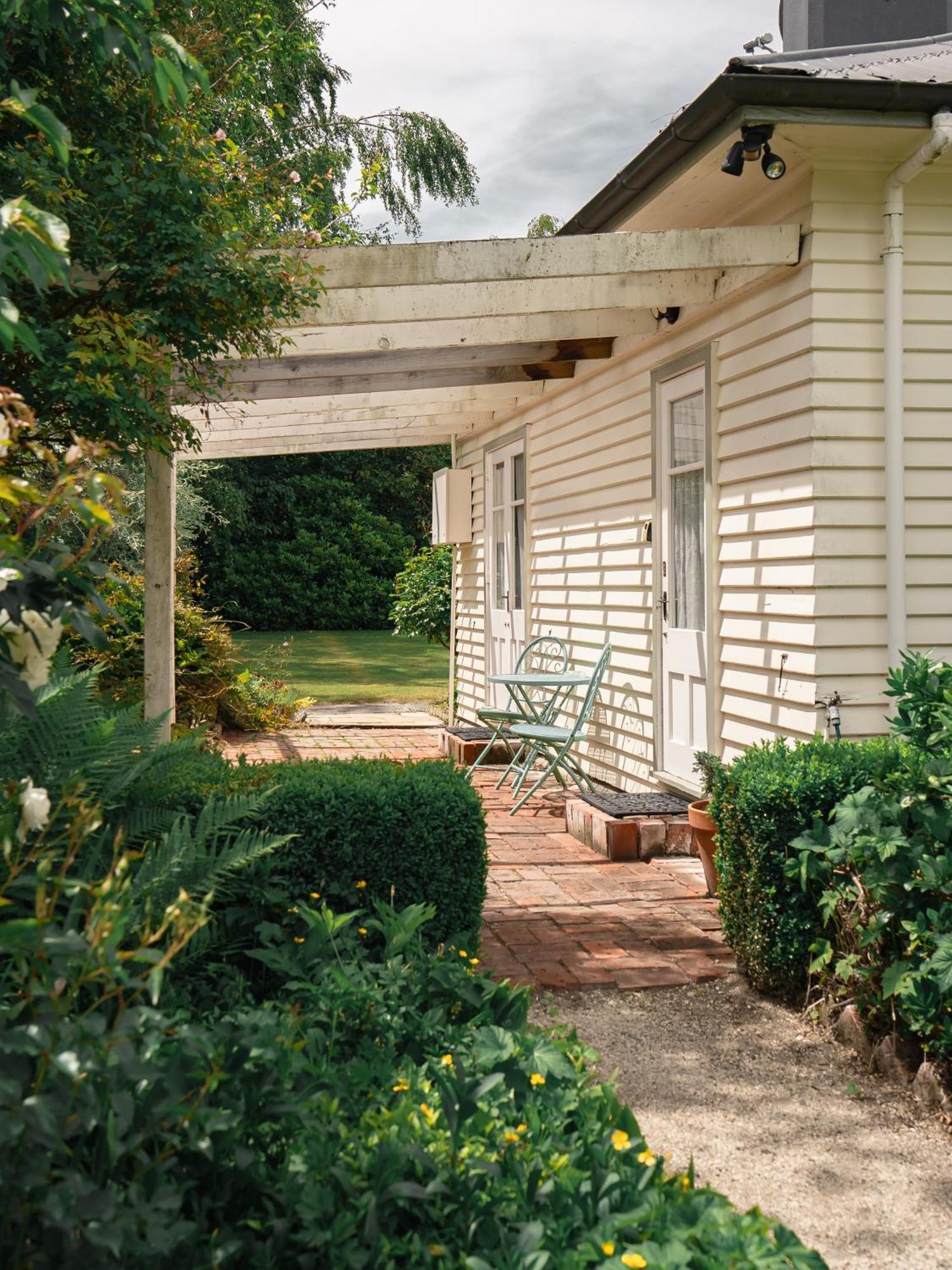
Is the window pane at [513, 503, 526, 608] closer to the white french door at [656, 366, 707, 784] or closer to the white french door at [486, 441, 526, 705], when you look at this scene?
the white french door at [486, 441, 526, 705]

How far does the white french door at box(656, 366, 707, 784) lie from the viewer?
20.4 feet

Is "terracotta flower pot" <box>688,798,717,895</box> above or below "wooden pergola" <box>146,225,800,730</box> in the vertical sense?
below

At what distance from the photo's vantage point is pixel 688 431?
638 cm

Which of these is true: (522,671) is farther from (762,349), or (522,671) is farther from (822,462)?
(822,462)

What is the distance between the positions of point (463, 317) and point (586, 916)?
9.00ft

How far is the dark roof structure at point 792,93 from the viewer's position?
4.45 metres

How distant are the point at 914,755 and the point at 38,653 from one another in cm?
246

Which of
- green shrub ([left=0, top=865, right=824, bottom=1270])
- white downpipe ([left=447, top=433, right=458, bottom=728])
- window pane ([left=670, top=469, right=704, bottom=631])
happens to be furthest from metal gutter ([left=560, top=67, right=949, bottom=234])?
white downpipe ([left=447, top=433, right=458, bottom=728])

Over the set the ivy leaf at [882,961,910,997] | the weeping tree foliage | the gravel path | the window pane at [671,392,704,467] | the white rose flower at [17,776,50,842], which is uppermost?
the weeping tree foliage

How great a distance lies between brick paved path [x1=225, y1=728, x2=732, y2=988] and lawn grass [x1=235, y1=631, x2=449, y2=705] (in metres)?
7.37

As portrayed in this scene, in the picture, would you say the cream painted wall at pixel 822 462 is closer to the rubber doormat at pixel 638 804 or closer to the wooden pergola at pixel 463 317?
the wooden pergola at pixel 463 317

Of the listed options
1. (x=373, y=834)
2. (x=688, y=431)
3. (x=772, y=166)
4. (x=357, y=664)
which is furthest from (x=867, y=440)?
(x=357, y=664)

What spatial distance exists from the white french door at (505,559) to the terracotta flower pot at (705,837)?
492 centimetres

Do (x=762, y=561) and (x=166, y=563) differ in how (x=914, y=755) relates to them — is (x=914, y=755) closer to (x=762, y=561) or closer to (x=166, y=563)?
(x=762, y=561)
